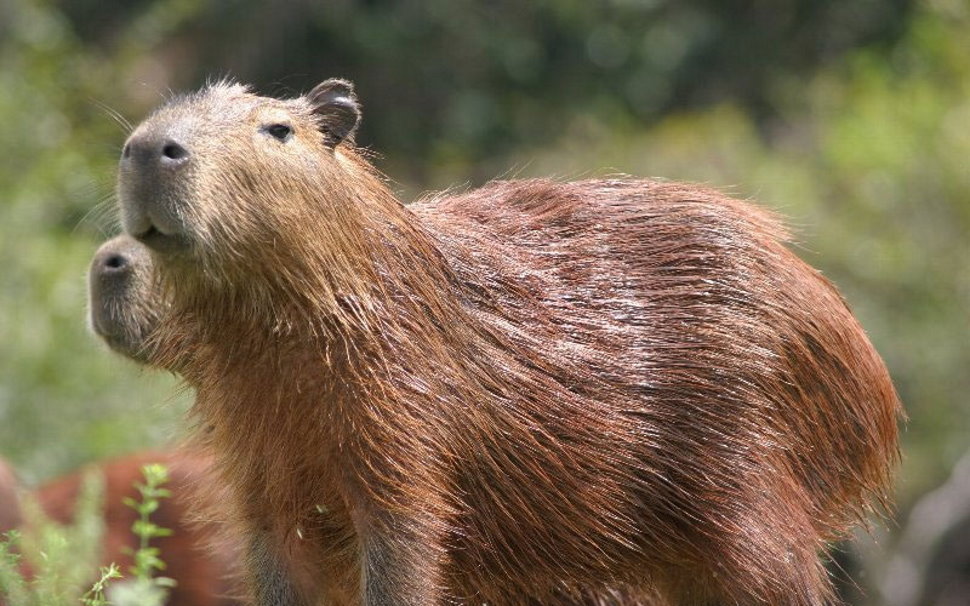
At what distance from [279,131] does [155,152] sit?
0.38 metres

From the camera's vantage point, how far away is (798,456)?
14.5 feet

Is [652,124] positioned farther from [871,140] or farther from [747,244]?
[747,244]

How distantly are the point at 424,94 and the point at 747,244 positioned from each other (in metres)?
14.0

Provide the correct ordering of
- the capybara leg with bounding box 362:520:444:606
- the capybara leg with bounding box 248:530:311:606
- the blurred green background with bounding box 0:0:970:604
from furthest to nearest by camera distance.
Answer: the blurred green background with bounding box 0:0:970:604, the capybara leg with bounding box 248:530:311:606, the capybara leg with bounding box 362:520:444:606

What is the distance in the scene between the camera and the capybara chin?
12.7 ft

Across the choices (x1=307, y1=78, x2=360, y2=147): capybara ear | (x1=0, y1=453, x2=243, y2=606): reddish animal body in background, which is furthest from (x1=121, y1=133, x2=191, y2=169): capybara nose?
(x1=0, y1=453, x2=243, y2=606): reddish animal body in background

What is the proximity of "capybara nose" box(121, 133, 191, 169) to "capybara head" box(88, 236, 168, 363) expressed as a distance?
3.14 ft

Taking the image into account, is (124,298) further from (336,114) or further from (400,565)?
(400,565)

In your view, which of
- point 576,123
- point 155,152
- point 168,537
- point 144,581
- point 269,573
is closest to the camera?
point 144,581

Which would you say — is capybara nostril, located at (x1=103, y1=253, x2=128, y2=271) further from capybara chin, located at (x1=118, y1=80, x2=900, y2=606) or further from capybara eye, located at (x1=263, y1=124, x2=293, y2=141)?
capybara eye, located at (x1=263, y1=124, x2=293, y2=141)

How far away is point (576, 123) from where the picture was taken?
56.6 feet

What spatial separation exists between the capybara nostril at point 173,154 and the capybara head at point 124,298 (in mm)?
964

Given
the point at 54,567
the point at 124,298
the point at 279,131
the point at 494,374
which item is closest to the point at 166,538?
the point at 124,298

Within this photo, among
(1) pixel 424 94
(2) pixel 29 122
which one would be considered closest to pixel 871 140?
(1) pixel 424 94
